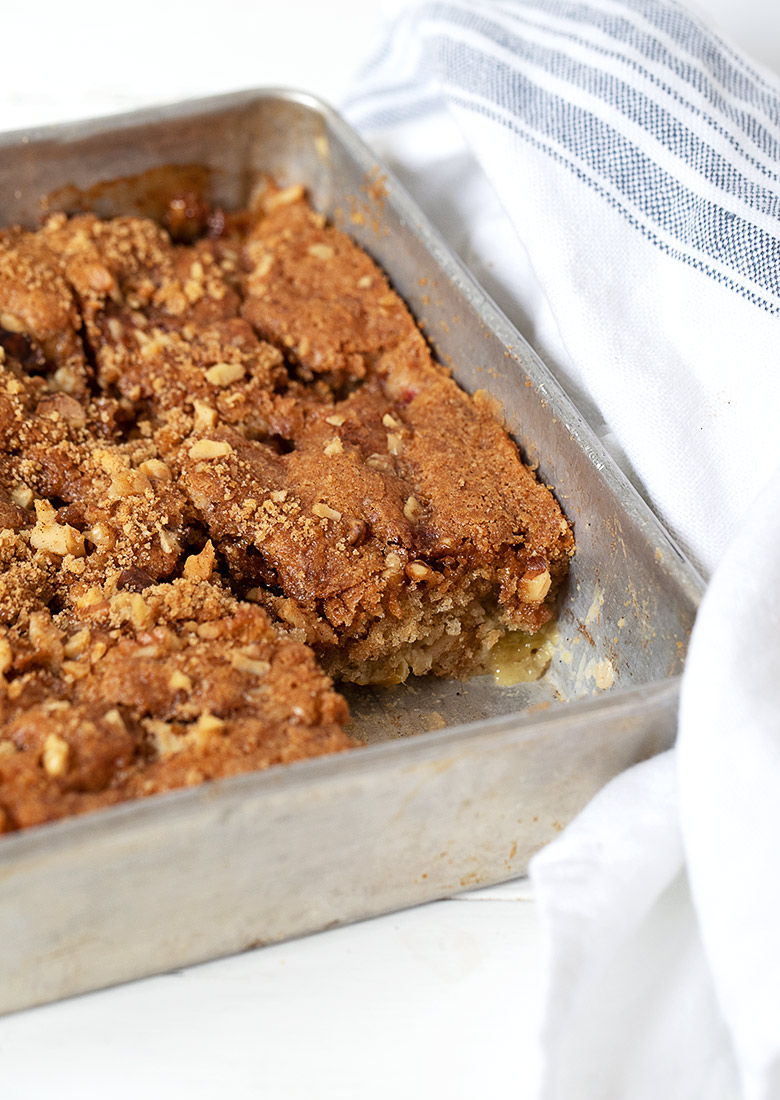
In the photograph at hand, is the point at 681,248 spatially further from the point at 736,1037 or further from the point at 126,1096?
the point at 126,1096

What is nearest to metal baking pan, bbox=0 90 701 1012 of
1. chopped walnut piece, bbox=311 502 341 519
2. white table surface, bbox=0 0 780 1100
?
white table surface, bbox=0 0 780 1100

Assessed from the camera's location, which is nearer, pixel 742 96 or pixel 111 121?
pixel 742 96

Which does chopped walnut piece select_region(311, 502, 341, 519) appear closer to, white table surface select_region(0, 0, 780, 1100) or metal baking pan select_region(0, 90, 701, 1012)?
metal baking pan select_region(0, 90, 701, 1012)

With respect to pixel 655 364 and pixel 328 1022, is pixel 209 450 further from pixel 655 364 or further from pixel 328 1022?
pixel 328 1022

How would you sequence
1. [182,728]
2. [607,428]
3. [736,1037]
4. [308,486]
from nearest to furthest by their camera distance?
[736,1037]
[182,728]
[308,486]
[607,428]

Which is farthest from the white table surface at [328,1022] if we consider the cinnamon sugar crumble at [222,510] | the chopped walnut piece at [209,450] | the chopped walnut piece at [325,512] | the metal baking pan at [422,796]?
the chopped walnut piece at [209,450]

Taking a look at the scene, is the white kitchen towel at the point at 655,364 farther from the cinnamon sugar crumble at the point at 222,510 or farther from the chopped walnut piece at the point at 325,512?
the chopped walnut piece at the point at 325,512

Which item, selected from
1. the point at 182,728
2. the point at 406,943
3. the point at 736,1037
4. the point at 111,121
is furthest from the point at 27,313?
the point at 736,1037
